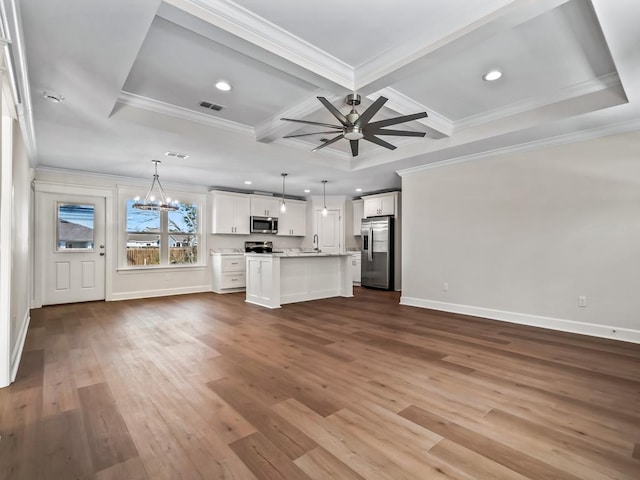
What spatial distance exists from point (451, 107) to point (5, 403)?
501cm

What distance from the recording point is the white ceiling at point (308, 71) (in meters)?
2.19

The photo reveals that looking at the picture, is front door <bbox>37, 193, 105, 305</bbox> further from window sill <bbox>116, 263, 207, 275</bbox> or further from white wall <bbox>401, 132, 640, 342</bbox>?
white wall <bbox>401, 132, 640, 342</bbox>

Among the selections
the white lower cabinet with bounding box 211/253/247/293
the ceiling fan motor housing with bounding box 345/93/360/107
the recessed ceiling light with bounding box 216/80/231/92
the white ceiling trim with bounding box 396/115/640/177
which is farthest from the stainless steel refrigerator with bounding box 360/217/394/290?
the recessed ceiling light with bounding box 216/80/231/92

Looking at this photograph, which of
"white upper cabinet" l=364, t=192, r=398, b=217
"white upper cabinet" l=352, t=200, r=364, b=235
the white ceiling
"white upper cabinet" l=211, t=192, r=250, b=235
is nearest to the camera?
the white ceiling

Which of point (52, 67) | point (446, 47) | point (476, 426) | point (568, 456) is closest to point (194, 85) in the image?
point (52, 67)

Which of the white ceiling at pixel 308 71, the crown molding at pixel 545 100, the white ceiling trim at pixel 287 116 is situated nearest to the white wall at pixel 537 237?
the white ceiling at pixel 308 71

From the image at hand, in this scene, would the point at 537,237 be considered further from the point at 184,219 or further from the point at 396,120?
the point at 184,219

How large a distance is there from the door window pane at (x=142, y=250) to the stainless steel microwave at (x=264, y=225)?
2.22 metres

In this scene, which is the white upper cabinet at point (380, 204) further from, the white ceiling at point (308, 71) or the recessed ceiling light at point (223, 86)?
the recessed ceiling light at point (223, 86)

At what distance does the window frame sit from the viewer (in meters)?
6.54

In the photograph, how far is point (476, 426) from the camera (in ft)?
6.47

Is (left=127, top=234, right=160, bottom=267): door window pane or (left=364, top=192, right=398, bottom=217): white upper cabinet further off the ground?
(left=364, top=192, right=398, bottom=217): white upper cabinet

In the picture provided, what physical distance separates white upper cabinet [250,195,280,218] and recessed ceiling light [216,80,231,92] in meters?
4.83

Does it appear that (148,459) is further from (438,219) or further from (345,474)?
(438,219)
